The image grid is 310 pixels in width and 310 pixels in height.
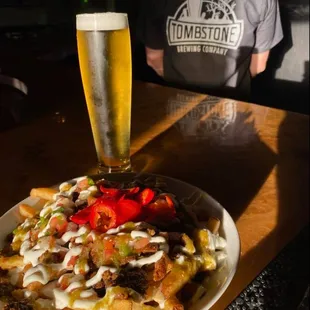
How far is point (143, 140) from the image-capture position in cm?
114

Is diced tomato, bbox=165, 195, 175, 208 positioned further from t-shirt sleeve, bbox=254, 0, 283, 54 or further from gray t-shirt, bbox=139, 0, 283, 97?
t-shirt sleeve, bbox=254, 0, 283, 54

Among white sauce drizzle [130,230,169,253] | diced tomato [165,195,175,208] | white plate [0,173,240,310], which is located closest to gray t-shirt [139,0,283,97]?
white plate [0,173,240,310]

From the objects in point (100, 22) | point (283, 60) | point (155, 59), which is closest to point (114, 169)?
point (100, 22)

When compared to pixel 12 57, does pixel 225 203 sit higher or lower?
lower

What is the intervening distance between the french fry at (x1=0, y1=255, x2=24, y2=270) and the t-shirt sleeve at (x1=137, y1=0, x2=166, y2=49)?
4.63ft

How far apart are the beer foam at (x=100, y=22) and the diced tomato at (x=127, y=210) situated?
1.13 feet

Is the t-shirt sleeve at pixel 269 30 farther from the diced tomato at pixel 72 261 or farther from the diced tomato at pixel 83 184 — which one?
the diced tomato at pixel 72 261

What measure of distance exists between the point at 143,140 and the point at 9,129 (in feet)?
1.21

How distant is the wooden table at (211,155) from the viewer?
797 mm

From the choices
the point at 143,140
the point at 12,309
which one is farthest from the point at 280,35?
→ the point at 12,309

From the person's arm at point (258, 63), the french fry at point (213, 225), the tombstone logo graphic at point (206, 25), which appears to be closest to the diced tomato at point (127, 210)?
the french fry at point (213, 225)

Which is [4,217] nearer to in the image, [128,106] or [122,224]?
[122,224]

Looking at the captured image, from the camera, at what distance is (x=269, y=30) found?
1.89 meters

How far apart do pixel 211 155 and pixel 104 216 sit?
52cm
